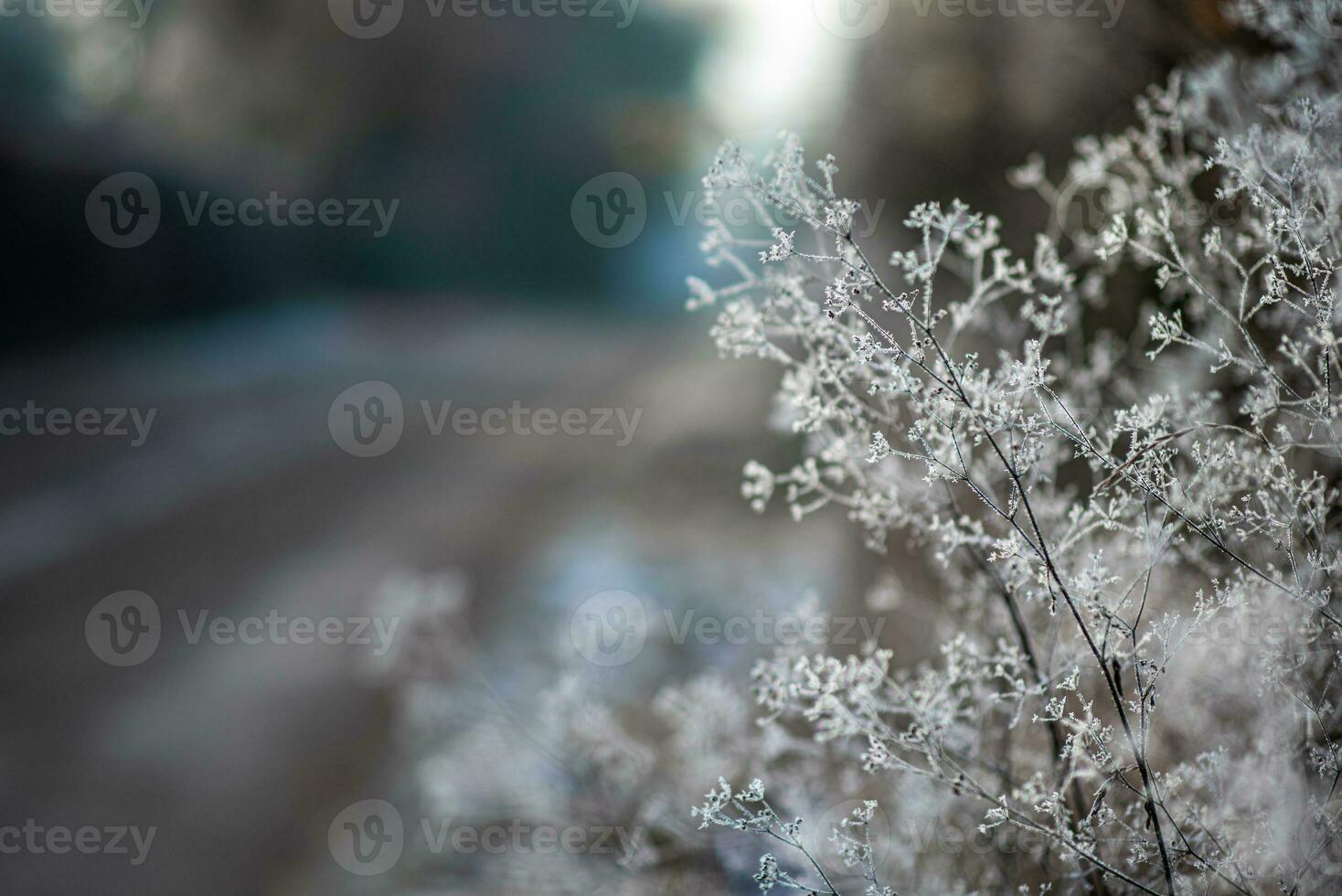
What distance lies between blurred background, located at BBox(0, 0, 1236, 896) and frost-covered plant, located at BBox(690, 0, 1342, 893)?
116 cm

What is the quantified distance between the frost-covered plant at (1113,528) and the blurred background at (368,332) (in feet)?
3.80

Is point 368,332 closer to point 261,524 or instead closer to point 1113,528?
point 261,524

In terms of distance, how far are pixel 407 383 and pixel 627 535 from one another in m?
1.83

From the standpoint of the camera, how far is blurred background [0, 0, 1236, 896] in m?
2.63

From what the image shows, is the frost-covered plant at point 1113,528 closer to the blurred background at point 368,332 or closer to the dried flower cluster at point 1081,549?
the dried flower cluster at point 1081,549

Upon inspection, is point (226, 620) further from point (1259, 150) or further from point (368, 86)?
point (1259, 150)

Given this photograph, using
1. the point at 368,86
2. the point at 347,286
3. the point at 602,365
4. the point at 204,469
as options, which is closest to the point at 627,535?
the point at 602,365

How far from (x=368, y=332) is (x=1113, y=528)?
14.9 ft

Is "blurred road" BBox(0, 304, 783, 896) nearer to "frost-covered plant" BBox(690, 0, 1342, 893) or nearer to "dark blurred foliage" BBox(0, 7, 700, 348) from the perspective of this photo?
"dark blurred foliage" BBox(0, 7, 700, 348)

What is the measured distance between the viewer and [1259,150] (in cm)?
89

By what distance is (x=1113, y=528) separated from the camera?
81cm

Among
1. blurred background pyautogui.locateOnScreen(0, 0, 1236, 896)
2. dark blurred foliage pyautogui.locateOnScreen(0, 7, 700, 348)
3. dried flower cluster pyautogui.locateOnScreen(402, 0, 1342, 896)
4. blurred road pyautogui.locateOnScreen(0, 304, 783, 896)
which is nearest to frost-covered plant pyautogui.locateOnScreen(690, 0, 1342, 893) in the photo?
dried flower cluster pyautogui.locateOnScreen(402, 0, 1342, 896)

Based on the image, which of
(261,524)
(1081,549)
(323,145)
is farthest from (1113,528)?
(323,145)

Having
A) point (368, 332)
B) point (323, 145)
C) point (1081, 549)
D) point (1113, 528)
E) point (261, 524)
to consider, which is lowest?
point (1113, 528)
